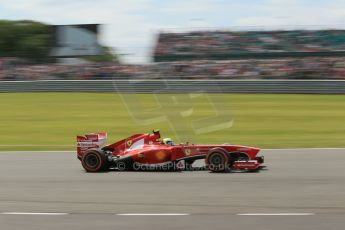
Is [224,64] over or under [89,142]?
over

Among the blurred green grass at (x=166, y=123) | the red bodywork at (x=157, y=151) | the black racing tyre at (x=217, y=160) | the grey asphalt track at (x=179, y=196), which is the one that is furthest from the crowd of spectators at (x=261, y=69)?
the black racing tyre at (x=217, y=160)

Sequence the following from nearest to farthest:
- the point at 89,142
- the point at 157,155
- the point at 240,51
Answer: the point at 157,155 → the point at 89,142 → the point at 240,51

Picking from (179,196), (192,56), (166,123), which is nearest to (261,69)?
(192,56)

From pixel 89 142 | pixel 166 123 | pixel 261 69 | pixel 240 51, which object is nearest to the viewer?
pixel 89 142

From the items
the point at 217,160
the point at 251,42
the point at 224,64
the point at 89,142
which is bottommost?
the point at 217,160

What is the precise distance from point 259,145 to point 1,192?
660 cm

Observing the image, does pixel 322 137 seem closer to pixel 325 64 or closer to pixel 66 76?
pixel 325 64

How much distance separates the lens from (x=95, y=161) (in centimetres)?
966

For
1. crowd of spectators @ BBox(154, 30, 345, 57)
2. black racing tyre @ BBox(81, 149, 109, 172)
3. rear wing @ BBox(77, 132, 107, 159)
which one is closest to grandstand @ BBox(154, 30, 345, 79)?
crowd of spectators @ BBox(154, 30, 345, 57)

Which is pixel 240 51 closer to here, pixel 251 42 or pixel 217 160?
pixel 251 42

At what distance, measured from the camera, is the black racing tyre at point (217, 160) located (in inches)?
356

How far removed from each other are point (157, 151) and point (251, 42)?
109 feet

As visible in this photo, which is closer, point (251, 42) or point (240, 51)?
point (240, 51)

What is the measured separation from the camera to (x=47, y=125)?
64.2 ft
